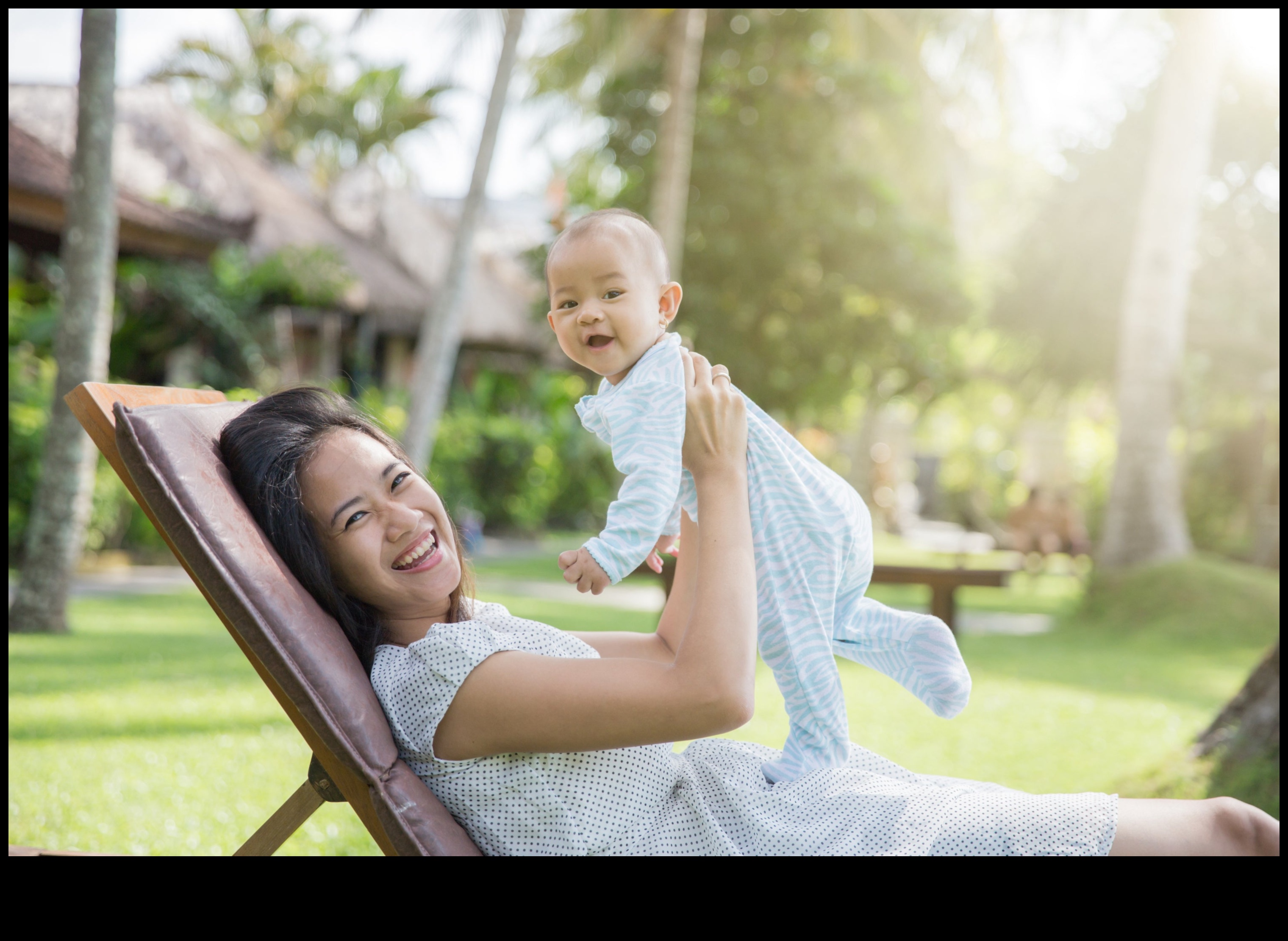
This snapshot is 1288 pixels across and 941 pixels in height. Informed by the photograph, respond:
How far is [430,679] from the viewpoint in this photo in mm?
1718

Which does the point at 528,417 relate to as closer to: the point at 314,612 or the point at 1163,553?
the point at 1163,553

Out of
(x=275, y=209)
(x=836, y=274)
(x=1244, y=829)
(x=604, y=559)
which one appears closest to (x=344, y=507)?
(x=604, y=559)

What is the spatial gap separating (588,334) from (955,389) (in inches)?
583

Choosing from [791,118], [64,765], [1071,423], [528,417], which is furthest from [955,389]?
[1071,423]

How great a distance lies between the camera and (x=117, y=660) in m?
6.01

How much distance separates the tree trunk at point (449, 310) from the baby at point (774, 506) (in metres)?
7.21

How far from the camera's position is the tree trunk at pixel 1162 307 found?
1106cm

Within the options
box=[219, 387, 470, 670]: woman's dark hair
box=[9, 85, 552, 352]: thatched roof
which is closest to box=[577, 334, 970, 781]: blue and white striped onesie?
box=[219, 387, 470, 670]: woman's dark hair

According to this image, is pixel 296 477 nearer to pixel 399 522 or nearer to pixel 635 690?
pixel 399 522

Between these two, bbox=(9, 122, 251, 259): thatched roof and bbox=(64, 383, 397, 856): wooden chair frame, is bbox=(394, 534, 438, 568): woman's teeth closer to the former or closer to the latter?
bbox=(64, 383, 397, 856): wooden chair frame

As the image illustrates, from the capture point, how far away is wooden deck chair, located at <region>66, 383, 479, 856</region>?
5.47ft

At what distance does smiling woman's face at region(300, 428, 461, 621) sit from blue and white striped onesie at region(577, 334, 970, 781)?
0.28 m

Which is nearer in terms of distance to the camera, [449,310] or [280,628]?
[280,628]

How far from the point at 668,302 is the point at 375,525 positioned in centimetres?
80
